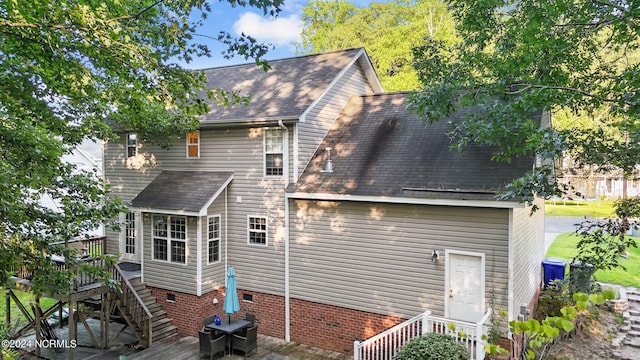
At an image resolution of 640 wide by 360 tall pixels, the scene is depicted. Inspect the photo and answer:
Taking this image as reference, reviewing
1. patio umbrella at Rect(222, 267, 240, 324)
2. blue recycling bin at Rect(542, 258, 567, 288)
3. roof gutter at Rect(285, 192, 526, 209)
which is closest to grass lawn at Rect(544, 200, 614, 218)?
blue recycling bin at Rect(542, 258, 567, 288)

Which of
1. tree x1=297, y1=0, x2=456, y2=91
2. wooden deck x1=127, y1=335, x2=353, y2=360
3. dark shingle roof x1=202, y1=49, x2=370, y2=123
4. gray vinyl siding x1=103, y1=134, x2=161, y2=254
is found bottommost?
wooden deck x1=127, y1=335, x2=353, y2=360

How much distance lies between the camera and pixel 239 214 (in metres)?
12.6

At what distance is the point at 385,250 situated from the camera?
34.4ft

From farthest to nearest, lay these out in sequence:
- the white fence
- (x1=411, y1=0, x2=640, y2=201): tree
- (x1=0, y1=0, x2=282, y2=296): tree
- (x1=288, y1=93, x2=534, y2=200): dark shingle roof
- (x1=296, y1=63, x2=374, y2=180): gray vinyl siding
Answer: (x1=296, y1=63, x2=374, y2=180): gray vinyl siding
(x1=288, y1=93, x2=534, y2=200): dark shingle roof
the white fence
(x1=411, y1=0, x2=640, y2=201): tree
(x1=0, y1=0, x2=282, y2=296): tree

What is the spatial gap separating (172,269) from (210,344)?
296 cm

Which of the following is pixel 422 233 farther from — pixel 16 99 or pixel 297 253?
pixel 16 99

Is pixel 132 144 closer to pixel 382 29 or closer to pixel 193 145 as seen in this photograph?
pixel 193 145

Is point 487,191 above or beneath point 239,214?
above

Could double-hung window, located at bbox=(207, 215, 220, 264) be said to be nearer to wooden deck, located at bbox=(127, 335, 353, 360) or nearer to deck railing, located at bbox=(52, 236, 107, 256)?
wooden deck, located at bbox=(127, 335, 353, 360)

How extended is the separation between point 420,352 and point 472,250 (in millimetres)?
2738

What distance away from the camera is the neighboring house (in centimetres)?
962

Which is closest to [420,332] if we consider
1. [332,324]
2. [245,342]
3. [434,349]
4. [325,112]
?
[434,349]

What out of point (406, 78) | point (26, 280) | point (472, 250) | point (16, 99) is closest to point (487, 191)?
point (472, 250)

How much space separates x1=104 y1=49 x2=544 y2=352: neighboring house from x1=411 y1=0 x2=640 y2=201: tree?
1.22 m
